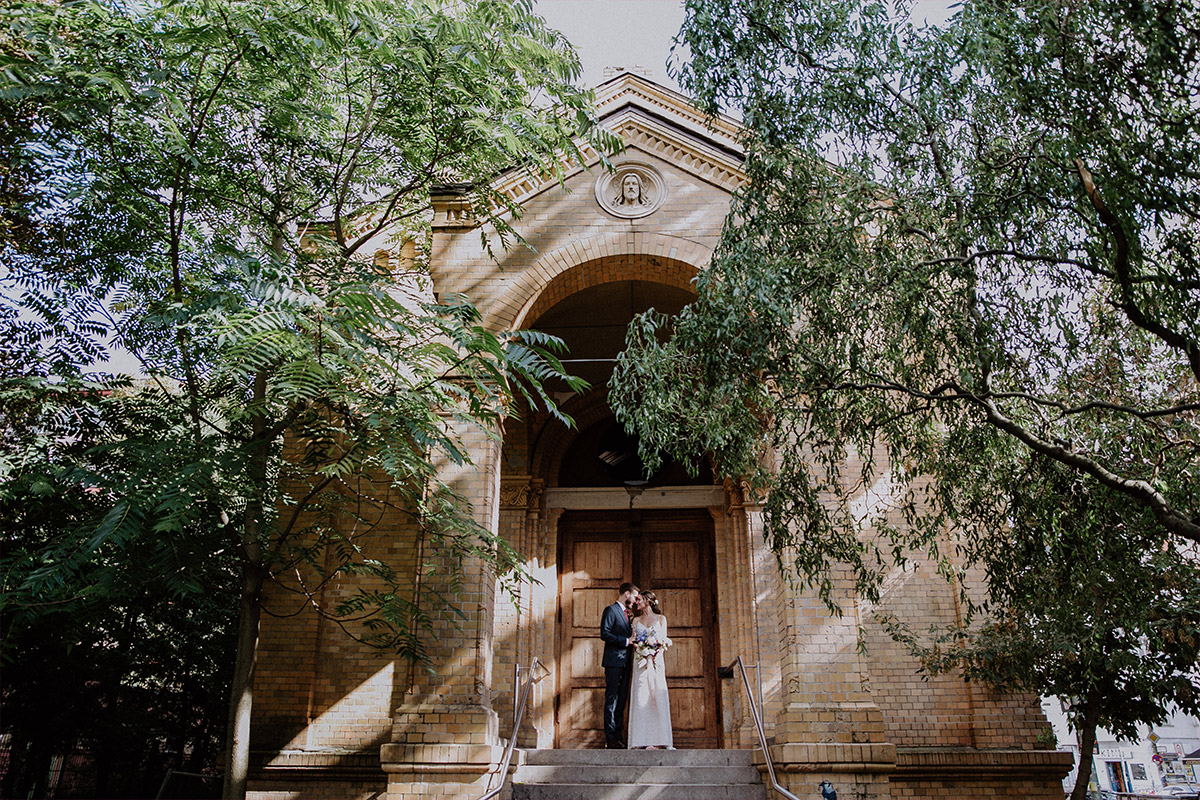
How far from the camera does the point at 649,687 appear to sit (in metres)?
9.95

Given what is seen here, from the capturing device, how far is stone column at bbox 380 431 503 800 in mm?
8062

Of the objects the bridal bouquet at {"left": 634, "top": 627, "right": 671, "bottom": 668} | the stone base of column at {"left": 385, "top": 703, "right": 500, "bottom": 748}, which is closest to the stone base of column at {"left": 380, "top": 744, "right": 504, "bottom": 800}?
the stone base of column at {"left": 385, "top": 703, "right": 500, "bottom": 748}

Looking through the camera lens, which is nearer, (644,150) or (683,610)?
(644,150)

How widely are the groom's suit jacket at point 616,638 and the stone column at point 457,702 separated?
1.62 meters

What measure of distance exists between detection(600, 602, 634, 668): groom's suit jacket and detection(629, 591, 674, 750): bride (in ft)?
0.41

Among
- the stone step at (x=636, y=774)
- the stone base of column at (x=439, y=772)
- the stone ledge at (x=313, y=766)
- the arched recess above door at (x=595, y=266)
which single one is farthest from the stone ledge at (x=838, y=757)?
the arched recess above door at (x=595, y=266)

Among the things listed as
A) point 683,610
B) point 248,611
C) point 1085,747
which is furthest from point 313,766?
point 1085,747

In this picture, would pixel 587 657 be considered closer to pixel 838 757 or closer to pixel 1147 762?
pixel 838 757

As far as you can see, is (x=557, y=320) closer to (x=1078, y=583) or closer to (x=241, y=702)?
(x=241, y=702)

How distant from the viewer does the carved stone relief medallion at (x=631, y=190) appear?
1059 cm

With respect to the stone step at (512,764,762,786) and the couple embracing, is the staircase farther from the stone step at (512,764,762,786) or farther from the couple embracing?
the couple embracing

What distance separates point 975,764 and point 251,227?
9668 millimetres

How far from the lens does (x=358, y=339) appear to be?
19.5ft

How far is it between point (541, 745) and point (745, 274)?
8.18 meters
